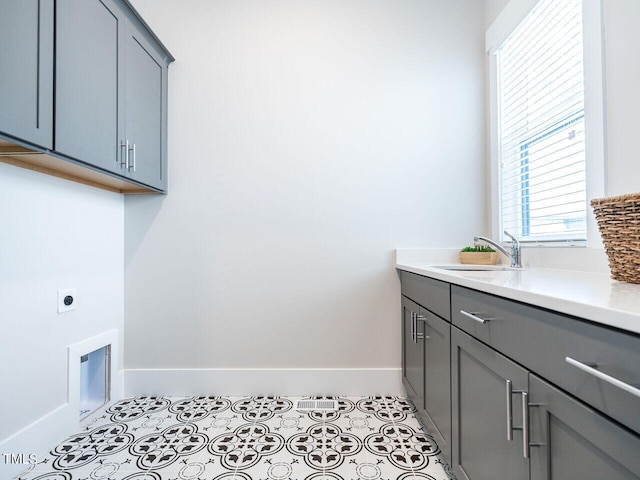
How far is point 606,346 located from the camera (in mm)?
558

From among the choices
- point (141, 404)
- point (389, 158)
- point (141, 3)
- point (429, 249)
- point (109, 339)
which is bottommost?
point (141, 404)

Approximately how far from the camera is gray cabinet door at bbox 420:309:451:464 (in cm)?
129

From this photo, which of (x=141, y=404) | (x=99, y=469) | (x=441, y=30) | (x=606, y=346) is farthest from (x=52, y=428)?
(x=441, y=30)

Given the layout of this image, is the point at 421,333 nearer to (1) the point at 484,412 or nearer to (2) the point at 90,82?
(1) the point at 484,412

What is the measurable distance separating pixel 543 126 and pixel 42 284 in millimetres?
2504

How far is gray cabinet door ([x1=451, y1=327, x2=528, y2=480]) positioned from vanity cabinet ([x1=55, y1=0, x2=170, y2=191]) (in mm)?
1664

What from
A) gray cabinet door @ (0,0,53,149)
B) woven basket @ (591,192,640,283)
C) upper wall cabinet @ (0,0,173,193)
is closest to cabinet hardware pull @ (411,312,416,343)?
woven basket @ (591,192,640,283)

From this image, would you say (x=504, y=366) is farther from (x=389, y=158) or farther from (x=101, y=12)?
(x=101, y=12)

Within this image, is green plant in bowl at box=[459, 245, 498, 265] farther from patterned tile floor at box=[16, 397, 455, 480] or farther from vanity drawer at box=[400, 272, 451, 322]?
patterned tile floor at box=[16, 397, 455, 480]

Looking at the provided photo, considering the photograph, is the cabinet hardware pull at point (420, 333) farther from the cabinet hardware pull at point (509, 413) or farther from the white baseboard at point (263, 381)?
the cabinet hardware pull at point (509, 413)

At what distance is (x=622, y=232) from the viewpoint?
0.93m

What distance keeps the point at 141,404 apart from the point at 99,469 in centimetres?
64

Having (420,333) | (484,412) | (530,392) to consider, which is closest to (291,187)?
(420,333)

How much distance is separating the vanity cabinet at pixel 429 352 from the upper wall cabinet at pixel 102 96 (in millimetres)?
1603
